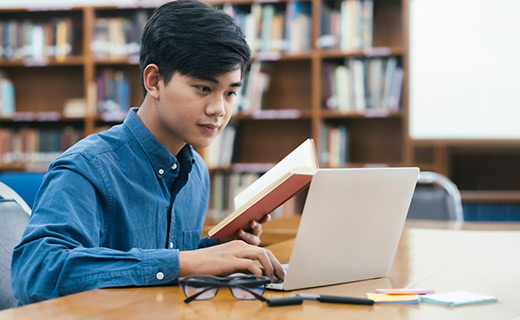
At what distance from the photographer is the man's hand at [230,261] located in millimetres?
1062

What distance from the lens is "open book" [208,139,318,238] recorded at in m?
1.07

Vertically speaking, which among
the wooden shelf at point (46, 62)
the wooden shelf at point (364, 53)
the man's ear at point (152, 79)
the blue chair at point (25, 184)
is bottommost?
the blue chair at point (25, 184)

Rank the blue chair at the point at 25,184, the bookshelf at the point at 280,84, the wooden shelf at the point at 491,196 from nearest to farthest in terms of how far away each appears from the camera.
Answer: the blue chair at the point at 25,184, the wooden shelf at the point at 491,196, the bookshelf at the point at 280,84

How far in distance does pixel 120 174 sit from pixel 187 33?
312 millimetres

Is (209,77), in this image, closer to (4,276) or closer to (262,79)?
(4,276)

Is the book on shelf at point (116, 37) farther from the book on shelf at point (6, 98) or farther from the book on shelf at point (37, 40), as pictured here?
the book on shelf at point (6, 98)

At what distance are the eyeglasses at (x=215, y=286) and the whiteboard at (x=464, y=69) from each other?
130 inches

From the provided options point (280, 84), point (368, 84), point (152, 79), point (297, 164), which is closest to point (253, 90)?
point (280, 84)

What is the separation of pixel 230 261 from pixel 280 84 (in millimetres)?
3468

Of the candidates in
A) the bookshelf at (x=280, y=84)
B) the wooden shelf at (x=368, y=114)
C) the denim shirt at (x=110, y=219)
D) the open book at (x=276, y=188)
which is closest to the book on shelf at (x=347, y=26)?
the bookshelf at (x=280, y=84)

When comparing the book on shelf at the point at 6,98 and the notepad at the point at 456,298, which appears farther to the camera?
the book on shelf at the point at 6,98

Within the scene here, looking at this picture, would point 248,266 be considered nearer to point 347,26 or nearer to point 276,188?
point 276,188

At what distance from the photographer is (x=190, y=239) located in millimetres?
1562

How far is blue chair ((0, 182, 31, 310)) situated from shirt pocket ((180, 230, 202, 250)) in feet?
1.17
